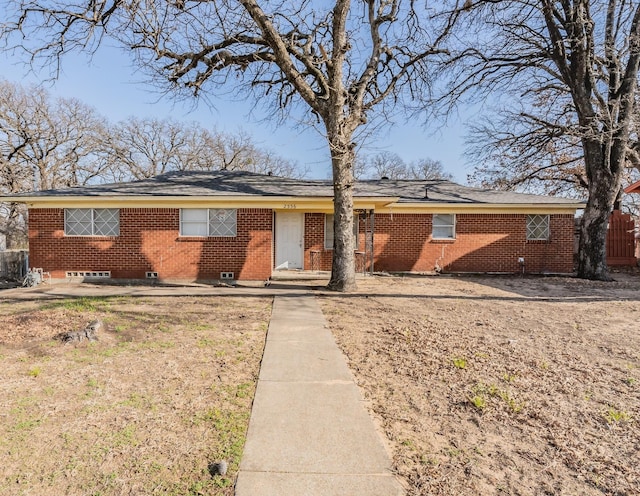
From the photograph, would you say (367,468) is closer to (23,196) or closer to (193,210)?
(193,210)

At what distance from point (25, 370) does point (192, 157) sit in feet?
127

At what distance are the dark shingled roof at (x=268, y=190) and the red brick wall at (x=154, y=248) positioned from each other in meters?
0.68

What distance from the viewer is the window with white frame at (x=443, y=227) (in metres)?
14.5

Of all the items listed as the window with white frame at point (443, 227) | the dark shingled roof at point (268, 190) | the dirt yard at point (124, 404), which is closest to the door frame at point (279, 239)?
the dark shingled roof at point (268, 190)

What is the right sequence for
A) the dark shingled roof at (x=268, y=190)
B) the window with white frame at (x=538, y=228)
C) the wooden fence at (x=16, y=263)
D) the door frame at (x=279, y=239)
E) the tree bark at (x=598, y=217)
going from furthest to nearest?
the window with white frame at (x=538, y=228) → the door frame at (x=279, y=239) → the tree bark at (x=598, y=217) → the wooden fence at (x=16, y=263) → the dark shingled roof at (x=268, y=190)

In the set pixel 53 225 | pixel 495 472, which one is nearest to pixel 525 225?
pixel 495 472

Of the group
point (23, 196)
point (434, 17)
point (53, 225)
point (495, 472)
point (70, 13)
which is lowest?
point (495, 472)

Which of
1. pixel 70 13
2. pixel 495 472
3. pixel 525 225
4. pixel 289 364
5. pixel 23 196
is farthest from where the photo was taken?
pixel 525 225

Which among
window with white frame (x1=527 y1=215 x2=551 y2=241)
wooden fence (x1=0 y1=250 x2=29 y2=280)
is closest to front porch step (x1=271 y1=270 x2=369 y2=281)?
window with white frame (x1=527 y1=215 x2=551 y2=241)

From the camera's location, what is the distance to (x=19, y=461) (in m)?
2.48

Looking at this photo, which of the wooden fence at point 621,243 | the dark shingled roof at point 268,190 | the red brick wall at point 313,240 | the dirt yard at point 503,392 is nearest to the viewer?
the dirt yard at point 503,392

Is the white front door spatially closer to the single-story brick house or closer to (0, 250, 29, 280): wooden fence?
the single-story brick house

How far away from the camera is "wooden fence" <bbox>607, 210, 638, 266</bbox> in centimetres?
1712

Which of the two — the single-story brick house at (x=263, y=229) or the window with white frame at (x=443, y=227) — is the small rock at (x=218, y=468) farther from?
the window with white frame at (x=443, y=227)
